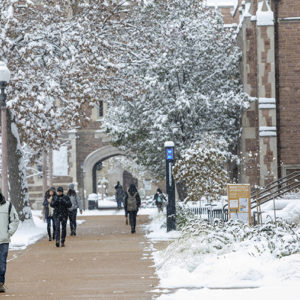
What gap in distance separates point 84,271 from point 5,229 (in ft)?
7.34

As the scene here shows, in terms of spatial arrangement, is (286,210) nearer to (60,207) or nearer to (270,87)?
(60,207)

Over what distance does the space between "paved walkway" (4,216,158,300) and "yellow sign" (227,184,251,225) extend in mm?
2079

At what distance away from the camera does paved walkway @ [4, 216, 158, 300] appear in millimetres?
9336

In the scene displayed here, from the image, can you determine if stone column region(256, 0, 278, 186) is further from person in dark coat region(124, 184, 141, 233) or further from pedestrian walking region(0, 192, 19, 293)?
pedestrian walking region(0, 192, 19, 293)

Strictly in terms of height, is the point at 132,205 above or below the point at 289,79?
below

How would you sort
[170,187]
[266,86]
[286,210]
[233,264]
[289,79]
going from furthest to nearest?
[289,79] → [266,86] → [170,187] → [286,210] → [233,264]

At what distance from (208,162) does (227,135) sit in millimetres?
7122

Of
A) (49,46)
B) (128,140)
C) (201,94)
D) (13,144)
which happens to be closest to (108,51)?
(49,46)

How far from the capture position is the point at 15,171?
21.8 metres

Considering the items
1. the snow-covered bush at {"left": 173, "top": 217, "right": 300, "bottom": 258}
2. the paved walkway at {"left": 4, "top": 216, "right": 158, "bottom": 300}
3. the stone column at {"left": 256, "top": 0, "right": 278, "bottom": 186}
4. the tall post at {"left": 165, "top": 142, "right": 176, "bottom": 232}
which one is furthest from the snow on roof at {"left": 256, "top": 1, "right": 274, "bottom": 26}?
the snow-covered bush at {"left": 173, "top": 217, "right": 300, "bottom": 258}

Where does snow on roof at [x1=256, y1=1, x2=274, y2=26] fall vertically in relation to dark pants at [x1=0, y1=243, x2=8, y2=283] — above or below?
above

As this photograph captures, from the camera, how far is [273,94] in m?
26.9

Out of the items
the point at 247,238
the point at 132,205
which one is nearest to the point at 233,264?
the point at 247,238

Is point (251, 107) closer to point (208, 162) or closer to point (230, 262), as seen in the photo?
point (208, 162)
